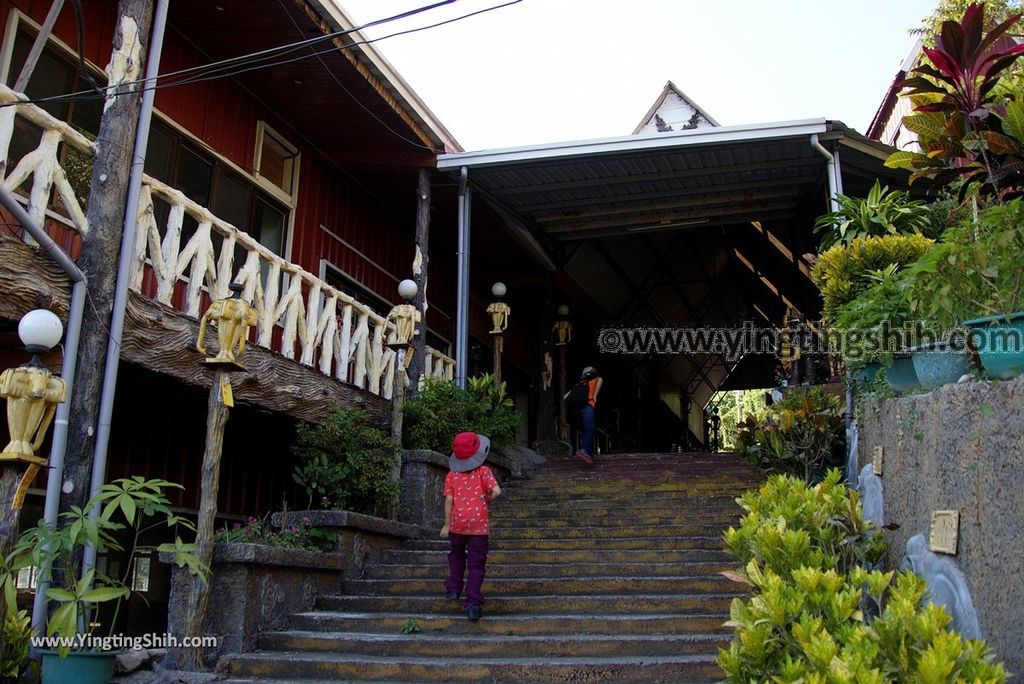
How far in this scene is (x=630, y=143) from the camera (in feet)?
32.7

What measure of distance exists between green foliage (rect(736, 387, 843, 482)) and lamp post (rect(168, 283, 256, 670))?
4.58 metres

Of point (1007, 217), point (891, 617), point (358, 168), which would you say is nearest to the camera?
point (891, 617)

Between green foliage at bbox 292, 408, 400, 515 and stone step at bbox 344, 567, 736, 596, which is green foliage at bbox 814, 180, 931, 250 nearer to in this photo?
stone step at bbox 344, 567, 736, 596

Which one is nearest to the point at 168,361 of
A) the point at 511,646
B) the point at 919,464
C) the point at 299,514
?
the point at 299,514

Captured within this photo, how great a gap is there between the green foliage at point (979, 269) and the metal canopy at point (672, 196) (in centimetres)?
525

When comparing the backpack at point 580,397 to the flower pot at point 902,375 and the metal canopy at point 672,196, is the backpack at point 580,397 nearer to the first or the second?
the metal canopy at point 672,196

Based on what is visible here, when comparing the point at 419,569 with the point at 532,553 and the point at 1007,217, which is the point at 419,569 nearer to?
the point at 532,553

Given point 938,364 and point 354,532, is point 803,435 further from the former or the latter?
point 354,532

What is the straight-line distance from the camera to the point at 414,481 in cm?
833

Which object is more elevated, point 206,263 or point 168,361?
point 206,263

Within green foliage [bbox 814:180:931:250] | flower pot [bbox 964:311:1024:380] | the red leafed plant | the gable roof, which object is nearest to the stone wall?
flower pot [bbox 964:311:1024:380]

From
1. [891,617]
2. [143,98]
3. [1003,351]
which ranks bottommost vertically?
[891,617]

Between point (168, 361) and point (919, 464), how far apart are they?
5.17 meters

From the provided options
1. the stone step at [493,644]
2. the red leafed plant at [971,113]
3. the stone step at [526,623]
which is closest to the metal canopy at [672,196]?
the red leafed plant at [971,113]
